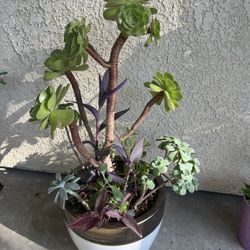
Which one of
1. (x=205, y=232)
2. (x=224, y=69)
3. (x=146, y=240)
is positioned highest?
(x=224, y=69)

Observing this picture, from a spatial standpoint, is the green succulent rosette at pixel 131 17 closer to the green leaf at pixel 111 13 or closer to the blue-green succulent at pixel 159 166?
the green leaf at pixel 111 13

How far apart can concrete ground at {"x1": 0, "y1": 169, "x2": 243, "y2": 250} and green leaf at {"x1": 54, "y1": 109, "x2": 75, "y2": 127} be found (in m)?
0.62

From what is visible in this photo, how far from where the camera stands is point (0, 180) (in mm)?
1545

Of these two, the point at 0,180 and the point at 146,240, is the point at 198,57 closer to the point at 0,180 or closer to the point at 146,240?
the point at 146,240

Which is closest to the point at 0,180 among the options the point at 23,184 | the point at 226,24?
the point at 23,184

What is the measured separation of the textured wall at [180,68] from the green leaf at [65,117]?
365 mm

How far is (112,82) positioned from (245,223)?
714mm

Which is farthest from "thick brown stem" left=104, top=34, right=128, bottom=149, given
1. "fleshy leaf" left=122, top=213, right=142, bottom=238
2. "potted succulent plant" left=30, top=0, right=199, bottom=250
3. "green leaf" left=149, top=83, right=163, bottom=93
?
"fleshy leaf" left=122, top=213, right=142, bottom=238

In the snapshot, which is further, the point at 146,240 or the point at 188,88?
the point at 188,88

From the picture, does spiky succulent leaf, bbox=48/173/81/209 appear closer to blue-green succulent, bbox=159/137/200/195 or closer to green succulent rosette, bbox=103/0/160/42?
blue-green succulent, bbox=159/137/200/195

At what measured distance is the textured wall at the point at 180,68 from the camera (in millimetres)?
1052

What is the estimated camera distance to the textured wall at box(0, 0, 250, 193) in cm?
105

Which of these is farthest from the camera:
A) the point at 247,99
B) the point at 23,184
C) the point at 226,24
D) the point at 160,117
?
the point at 23,184

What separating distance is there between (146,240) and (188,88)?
547 mm
